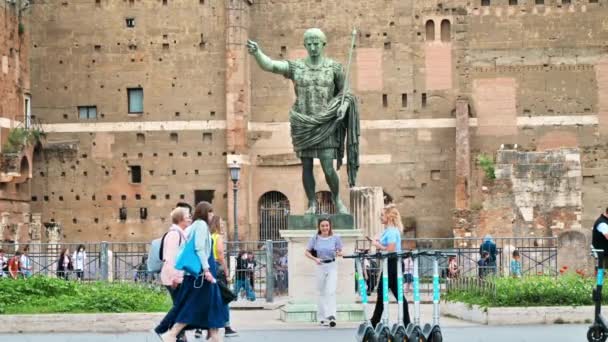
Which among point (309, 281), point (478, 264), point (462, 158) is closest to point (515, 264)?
point (478, 264)

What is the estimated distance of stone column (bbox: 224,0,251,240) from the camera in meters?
45.0

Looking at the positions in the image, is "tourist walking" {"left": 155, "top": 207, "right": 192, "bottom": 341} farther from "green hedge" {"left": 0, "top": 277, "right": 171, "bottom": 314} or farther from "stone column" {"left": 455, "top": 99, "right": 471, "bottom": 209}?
"stone column" {"left": 455, "top": 99, "right": 471, "bottom": 209}

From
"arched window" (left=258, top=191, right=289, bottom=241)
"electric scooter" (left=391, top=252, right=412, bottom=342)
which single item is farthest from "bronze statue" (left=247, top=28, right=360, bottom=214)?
"arched window" (left=258, top=191, right=289, bottom=241)

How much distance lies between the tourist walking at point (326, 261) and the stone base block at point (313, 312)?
2.80 feet

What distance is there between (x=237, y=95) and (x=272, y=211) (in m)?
4.33

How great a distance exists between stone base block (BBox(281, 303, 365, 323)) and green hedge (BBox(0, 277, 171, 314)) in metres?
1.70

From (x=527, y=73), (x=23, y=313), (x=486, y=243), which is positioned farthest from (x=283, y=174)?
(x=23, y=313)

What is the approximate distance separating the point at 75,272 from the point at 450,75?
23.5 meters

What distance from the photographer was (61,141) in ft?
151

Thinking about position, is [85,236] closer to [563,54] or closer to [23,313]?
[563,54]

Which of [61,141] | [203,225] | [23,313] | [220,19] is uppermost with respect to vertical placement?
[220,19]

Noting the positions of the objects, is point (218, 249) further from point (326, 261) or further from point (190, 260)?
point (190, 260)

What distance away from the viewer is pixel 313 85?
17.0m

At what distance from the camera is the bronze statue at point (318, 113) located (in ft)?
55.5
